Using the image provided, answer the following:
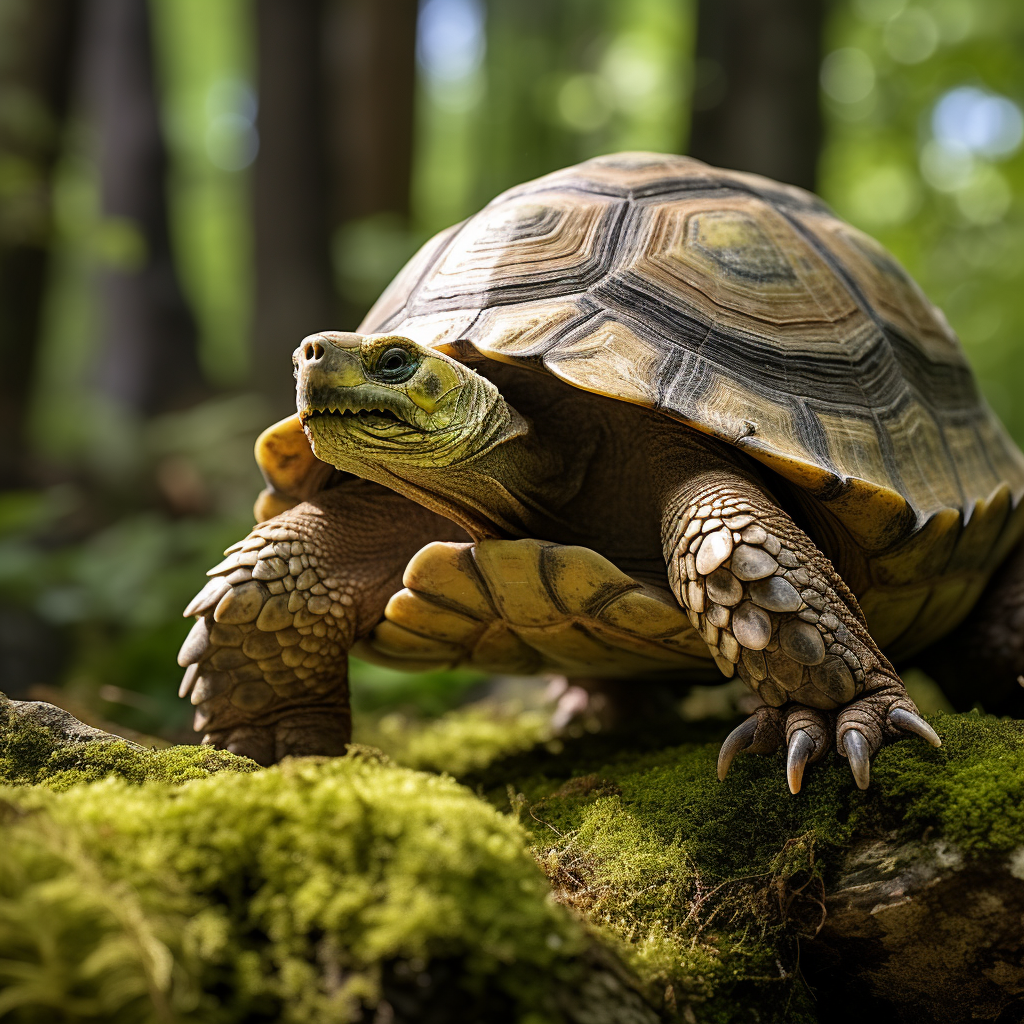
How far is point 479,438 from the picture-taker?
2.71 metres

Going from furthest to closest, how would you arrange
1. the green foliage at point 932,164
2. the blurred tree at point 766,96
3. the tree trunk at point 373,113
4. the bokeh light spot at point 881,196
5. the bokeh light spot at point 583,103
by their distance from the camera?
the bokeh light spot at point 583,103, the bokeh light spot at point 881,196, the green foliage at point 932,164, the tree trunk at point 373,113, the blurred tree at point 766,96

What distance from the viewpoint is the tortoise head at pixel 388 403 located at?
8.09 ft

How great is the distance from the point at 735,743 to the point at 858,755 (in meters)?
0.32

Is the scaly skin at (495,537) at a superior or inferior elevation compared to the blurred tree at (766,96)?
inferior

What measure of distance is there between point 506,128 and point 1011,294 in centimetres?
1270

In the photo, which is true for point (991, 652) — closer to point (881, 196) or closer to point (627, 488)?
point (627, 488)

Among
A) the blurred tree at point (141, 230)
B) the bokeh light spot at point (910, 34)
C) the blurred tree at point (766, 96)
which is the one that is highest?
the bokeh light spot at point (910, 34)

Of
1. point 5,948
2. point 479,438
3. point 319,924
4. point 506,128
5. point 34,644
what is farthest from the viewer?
point 506,128

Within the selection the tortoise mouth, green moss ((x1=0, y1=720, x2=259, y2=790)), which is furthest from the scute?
green moss ((x1=0, y1=720, x2=259, y2=790))

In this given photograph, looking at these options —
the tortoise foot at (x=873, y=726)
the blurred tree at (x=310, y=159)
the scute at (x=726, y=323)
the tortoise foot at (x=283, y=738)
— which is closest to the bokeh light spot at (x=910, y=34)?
the blurred tree at (x=310, y=159)

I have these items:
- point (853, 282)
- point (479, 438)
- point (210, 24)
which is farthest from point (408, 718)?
point (210, 24)

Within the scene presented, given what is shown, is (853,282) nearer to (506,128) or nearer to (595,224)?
(595,224)

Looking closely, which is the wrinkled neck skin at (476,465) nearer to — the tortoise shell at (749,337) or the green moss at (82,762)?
the tortoise shell at (749,337)

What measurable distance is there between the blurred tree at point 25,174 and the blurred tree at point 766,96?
17.5 ft
